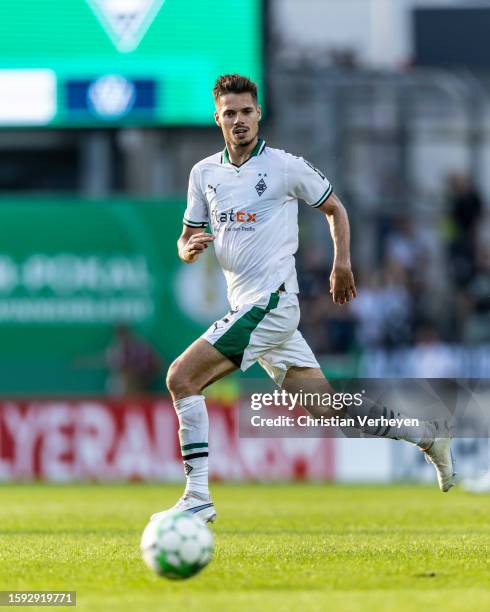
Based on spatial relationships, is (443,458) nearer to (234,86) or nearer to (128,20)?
(234,86)

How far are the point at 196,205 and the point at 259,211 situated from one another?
44cm

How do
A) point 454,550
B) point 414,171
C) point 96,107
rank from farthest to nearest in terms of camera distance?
1. point 414,171
2. point 96,107
3. point 454,550

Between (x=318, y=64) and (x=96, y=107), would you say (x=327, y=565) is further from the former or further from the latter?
(x=318, y=64)

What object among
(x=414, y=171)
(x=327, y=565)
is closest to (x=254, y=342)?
(x=327, y=565)

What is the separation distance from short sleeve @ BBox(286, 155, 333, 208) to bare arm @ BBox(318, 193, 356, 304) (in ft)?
0.15

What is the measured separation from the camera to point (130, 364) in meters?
19.0

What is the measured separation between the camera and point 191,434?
7.95m

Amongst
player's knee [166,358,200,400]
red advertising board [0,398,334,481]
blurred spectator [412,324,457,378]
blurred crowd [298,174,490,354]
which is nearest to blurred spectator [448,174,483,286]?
blurred crowd [298,174,490,354]

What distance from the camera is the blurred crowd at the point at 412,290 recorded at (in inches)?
746

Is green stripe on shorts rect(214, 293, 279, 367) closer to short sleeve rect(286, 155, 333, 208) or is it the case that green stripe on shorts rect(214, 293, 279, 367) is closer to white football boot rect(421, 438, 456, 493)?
short sleeve rect(286, 155, 333, 208)

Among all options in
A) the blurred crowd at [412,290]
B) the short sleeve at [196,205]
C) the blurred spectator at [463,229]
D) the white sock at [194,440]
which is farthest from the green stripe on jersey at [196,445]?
the blurred spectator at [463,229]

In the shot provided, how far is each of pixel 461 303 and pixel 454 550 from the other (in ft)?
38.6

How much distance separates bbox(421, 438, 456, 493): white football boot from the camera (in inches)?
327

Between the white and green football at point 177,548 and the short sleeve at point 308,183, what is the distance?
91.2 inches
